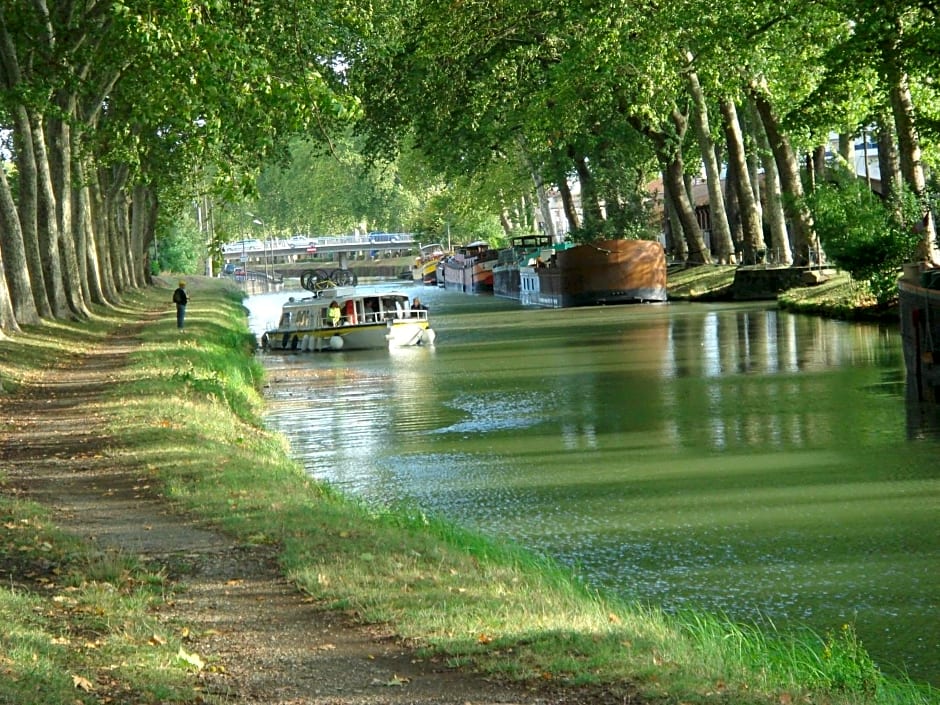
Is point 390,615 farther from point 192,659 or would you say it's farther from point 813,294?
point 813,294

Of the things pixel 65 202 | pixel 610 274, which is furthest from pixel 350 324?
pixel 610 274

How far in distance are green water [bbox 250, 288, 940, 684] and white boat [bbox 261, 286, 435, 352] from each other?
6.40 meters

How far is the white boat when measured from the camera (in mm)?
48031

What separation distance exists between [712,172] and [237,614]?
51.5m

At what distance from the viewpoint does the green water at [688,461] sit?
13305mm

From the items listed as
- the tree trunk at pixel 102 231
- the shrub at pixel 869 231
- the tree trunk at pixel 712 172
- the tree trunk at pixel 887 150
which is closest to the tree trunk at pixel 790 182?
the tree trunk at pixel 887 150

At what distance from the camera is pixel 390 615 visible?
9.48 meters

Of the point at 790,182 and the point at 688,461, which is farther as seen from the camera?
the point at 790,182

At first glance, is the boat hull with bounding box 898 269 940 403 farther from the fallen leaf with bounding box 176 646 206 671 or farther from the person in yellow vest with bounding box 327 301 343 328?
the person in yellow vest with bounding box 327 301 343 328

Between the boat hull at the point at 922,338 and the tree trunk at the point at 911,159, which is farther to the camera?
the tree trunk at the point at 911,159

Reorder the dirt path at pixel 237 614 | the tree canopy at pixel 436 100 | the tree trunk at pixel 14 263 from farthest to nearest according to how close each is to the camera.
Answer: the tree trunk at pixel 14 263
the tree canopy at pixel 436 100
the dirt path at pixel 237 614

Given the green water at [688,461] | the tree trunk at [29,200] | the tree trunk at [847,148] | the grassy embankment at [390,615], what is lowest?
the green water at [688,461]

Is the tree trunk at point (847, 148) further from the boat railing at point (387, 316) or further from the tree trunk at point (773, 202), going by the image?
the boat railing at point (387, 316)

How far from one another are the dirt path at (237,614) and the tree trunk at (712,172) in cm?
3951
